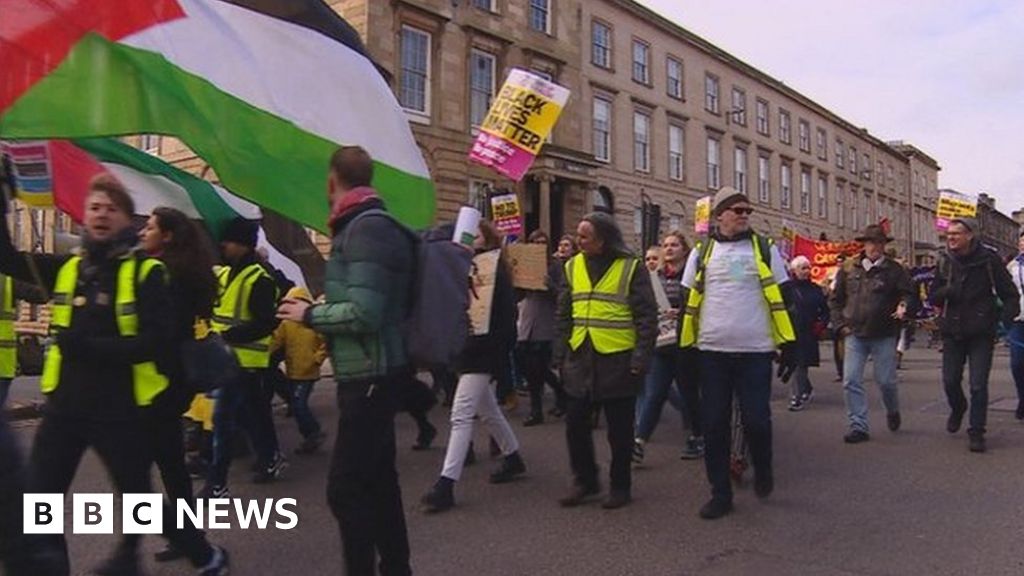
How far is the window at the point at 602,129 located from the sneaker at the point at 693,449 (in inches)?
978

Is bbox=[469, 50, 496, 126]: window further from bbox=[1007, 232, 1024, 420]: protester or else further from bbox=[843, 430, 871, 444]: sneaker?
bbox=[843, 430, 871, 444]: sneaker

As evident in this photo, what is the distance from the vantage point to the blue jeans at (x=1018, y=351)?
327 inches

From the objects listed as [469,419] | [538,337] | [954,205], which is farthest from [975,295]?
[954,205]

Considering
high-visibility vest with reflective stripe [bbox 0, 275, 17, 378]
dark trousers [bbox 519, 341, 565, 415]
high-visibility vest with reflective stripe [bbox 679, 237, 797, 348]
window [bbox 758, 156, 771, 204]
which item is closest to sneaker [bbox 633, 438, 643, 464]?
high-visibility vest with reflective stripe [bbox 679, 237, 797, 348]

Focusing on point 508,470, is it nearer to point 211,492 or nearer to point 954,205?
point 211,492

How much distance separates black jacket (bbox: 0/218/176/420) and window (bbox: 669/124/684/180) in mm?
33661

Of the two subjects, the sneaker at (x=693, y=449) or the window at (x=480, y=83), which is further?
the window at (x=480, y=83)

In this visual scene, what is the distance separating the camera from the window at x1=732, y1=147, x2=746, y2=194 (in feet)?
136

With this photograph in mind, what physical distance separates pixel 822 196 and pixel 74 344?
5352 centimetres

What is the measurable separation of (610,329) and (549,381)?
378cm

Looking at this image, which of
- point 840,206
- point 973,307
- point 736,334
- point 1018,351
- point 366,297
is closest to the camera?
point 366,297

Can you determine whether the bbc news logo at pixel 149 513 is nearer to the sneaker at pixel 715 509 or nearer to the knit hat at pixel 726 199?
the sneaker at pixel 715 509

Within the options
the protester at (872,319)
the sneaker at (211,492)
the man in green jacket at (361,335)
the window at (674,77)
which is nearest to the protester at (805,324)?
the protester at (872,319)

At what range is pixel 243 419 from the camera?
20.1 feet
